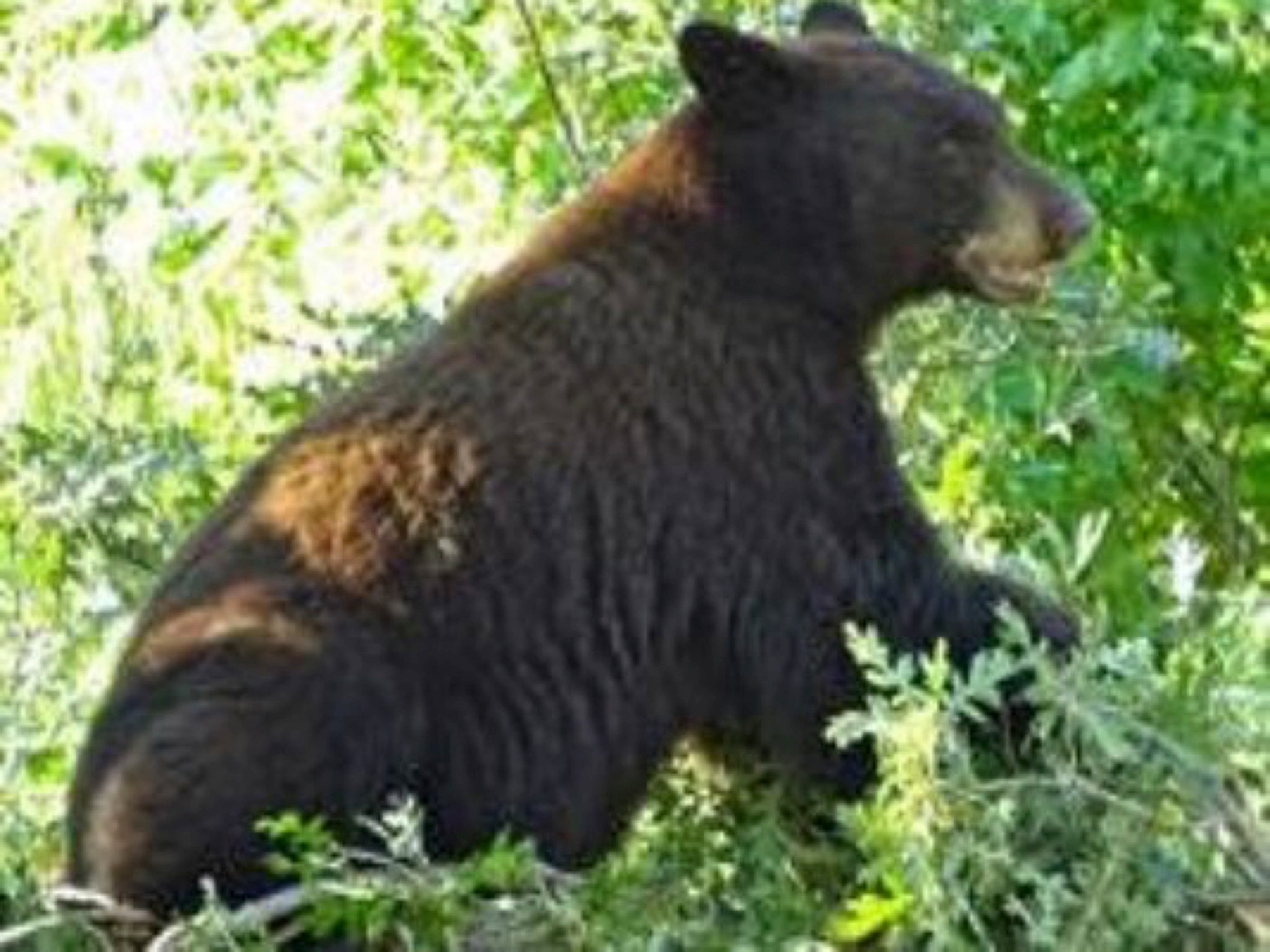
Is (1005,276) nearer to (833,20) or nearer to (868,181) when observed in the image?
(868,181)

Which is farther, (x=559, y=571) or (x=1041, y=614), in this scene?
(x=559, y=571)

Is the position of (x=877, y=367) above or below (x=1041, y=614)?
above

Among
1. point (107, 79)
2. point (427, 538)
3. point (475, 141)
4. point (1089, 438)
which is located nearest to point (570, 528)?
point (427, 538)

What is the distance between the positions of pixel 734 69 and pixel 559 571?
975mm

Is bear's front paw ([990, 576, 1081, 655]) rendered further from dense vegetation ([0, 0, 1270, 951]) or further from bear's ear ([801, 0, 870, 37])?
bear's ear ([801, 0, 870, 37])

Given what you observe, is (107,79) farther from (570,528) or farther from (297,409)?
(570,528)

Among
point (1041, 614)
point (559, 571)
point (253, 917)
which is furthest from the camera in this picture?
point (559, 571)

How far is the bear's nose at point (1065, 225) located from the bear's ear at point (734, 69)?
1.57ft

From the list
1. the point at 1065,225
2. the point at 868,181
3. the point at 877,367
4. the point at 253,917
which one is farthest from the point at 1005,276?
the point at 253,917

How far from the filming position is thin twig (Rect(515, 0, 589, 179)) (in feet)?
28.7

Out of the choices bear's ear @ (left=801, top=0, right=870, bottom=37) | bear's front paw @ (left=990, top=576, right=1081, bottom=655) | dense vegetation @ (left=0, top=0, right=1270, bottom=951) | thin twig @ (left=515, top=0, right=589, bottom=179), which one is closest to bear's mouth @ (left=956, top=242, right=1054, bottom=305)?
dense vegetation @ (left=0, top=0, right=1270, bottom=951)

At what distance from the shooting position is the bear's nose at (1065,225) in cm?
682

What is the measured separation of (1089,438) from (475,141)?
1.74 m

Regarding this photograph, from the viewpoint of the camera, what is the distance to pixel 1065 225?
682cm
